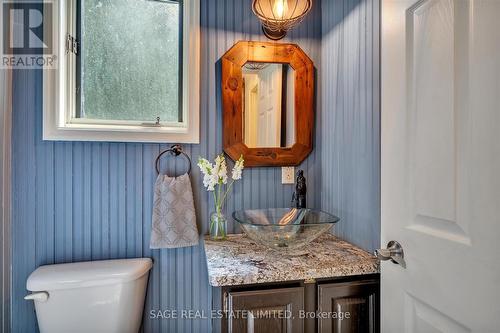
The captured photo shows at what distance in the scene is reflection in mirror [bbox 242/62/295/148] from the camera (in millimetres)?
1467

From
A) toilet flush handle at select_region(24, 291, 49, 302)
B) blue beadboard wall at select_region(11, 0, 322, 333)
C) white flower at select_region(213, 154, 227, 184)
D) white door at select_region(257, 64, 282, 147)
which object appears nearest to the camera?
toilet flush handle at select_region(24, 291, 49, 302)

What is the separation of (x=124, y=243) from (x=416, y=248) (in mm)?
1263

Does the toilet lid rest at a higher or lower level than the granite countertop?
lower

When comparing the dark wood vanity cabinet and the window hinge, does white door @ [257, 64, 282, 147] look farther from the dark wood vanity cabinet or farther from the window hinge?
the window hinge

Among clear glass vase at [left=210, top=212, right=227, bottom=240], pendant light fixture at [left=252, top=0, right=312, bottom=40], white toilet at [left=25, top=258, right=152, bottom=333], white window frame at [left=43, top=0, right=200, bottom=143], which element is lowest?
white toilet at [left=25, top=258, right=152, bottom=333]

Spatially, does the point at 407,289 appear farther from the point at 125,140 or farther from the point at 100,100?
the point at 100,100

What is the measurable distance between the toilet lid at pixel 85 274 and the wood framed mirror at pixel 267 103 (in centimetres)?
72

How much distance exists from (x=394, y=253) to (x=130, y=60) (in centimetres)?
148

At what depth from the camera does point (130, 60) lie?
56.2 inches

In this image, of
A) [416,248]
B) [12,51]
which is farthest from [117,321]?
[12,51]

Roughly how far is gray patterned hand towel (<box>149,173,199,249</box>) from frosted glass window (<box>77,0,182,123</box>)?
0.38 m

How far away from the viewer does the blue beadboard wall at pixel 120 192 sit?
4.15 feet

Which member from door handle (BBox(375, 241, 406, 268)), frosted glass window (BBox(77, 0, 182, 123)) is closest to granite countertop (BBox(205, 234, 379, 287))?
door handle (BBox(375, 241, 406, 268))

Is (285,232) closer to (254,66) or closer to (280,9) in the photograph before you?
(254,66)
